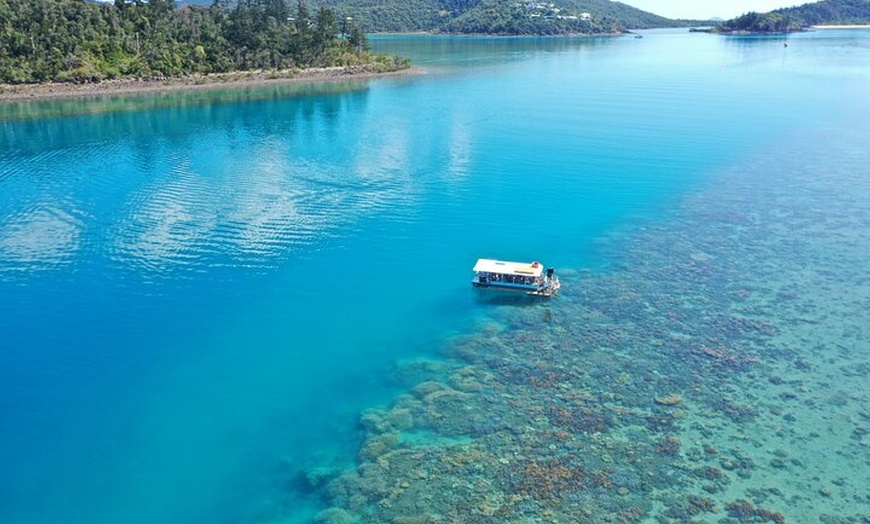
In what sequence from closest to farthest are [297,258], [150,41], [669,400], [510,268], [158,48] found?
1. [669,400]
2. [510,268]
3. [297,258]
4. [158,48]
5. [150,41]

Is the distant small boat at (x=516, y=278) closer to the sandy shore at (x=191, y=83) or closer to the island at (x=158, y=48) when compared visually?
the sandy shore at (x=191, y=83)

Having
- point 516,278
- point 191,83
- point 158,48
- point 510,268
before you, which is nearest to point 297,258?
point 510,268

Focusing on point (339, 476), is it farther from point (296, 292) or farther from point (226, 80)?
point (226, 80)

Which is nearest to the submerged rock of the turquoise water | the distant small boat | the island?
the turquoise water

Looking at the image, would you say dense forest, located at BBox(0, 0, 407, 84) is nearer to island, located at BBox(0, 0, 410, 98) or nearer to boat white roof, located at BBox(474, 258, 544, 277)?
island, located at BBox(0, 0, 410, 98)

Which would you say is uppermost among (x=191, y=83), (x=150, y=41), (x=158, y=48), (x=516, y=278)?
(x=150, y=41)

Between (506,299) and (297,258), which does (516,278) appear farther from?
(297,258)
